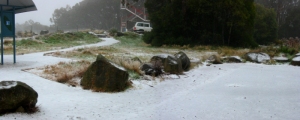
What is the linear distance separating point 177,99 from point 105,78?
1975 millimetres

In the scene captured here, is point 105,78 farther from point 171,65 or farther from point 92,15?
point 92,15

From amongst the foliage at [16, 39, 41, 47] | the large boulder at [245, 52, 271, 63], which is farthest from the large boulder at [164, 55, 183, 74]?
the foliage at [16, 39, 41, 47]

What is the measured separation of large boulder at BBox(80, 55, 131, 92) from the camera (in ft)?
24.8

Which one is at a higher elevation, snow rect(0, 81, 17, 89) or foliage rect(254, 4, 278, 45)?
foliage rect(254, 4, 278, 45)

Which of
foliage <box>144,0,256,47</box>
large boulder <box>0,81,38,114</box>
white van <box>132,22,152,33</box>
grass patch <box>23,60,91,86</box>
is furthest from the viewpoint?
white van <box>132,22,152,33</box>

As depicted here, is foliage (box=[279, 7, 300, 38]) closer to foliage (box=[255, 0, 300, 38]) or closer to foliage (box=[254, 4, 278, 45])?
foliage (box=[255, 0, 300, 38])

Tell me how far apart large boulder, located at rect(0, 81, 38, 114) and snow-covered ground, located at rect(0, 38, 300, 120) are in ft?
0.54

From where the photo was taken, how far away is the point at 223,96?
24.5ft

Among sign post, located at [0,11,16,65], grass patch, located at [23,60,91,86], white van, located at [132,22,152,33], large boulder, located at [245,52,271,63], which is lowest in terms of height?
grass patch, located at [23,60,91,86]

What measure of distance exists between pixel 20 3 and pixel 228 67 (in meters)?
9.38

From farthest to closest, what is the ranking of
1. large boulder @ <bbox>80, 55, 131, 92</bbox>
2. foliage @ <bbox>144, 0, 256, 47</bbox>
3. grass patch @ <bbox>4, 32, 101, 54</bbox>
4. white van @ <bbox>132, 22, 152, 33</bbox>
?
1. white van @ <bbox>132, 22, 152, 33</bbox>
2. grass patch @ <bbox>4, 32, 101, 54</bbox>
3. foliage @ <bbox>144, 0, 256, 47</bbox>
4. large boulder @ <bbox>80, 55, 131, 92</bbox>

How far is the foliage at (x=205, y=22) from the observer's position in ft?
72.4

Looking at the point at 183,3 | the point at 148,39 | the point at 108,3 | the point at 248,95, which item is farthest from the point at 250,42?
the point at 108,3

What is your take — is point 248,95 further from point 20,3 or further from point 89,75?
point 20,3
